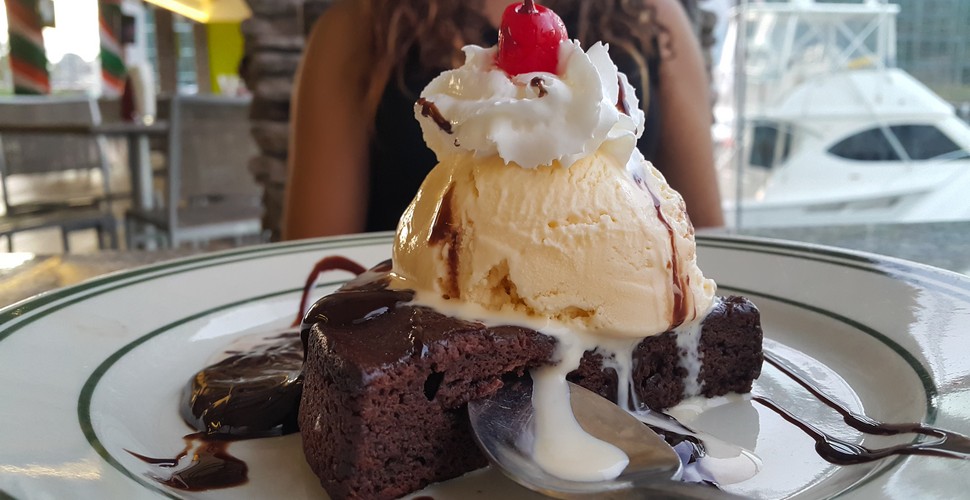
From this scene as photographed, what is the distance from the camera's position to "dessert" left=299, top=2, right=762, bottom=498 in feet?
3.00

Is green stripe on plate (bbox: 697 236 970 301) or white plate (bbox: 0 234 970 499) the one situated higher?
green stripe on plate (bbox: 697 236 970 301)

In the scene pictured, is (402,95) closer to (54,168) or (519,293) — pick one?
(519,293)

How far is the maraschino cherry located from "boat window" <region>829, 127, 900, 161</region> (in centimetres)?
400

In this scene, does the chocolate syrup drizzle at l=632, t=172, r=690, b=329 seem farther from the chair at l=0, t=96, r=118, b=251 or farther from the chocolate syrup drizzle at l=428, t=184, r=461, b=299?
the chair at l=0, t=96, r=118, b=251

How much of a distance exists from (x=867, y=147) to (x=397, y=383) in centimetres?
443

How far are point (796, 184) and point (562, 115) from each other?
4177mm

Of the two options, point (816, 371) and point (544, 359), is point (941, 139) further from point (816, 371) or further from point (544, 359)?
point (544, 359)

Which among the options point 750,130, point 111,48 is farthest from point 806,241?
point 111,48

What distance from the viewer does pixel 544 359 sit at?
3.27 ft

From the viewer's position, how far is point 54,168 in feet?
21.0

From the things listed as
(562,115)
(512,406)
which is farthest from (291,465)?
(562,115)

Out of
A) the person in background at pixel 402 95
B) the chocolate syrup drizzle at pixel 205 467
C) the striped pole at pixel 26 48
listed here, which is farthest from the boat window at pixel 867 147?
the striped pole at pixel 26 48

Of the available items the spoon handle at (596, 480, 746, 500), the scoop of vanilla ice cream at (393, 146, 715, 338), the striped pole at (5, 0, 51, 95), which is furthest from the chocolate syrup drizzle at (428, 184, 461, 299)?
the striped pole at (5, 0, 51, 95)

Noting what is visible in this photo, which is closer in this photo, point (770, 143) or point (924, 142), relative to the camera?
point (924, 142)
